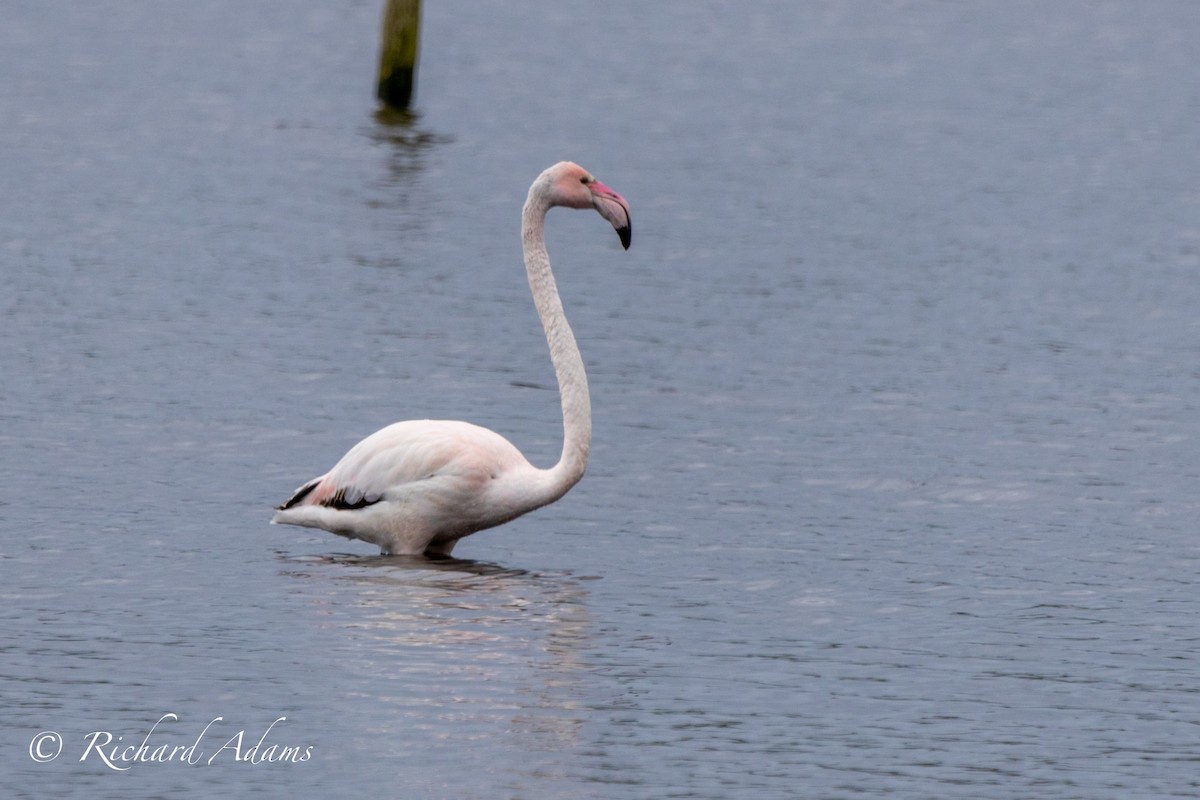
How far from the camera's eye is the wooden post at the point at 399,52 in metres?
29.0

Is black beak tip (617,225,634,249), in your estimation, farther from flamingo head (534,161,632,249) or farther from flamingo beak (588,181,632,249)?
flamingo head (534,161,632,249)

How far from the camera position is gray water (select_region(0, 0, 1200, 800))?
8828 millimetres

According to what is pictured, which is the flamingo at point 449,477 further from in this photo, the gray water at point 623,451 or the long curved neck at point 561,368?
the gray water at point 623,451

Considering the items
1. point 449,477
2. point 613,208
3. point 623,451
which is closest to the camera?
point 449,477

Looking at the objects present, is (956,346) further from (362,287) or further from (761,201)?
(761,201)

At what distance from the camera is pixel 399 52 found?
3059 centimetres

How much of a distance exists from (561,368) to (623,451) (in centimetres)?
277

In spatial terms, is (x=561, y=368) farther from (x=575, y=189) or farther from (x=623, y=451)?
(x=623, y=451)

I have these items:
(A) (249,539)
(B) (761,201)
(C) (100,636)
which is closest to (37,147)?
(B) (761,201)

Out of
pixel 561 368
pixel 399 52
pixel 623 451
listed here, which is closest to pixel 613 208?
pixel 561 368

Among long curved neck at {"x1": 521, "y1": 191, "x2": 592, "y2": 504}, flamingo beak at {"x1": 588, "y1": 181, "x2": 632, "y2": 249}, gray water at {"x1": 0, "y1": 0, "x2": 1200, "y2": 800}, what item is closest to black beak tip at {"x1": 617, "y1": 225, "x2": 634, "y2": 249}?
flamingo beak at {"x1": 588, "y1": 181, "x2": 632, "y2": 249}

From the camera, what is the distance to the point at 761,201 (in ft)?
86.2

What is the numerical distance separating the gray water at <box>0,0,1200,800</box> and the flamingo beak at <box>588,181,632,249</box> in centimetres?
177

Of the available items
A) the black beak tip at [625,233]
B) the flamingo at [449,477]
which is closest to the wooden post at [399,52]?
the flamingo at [449,477]
